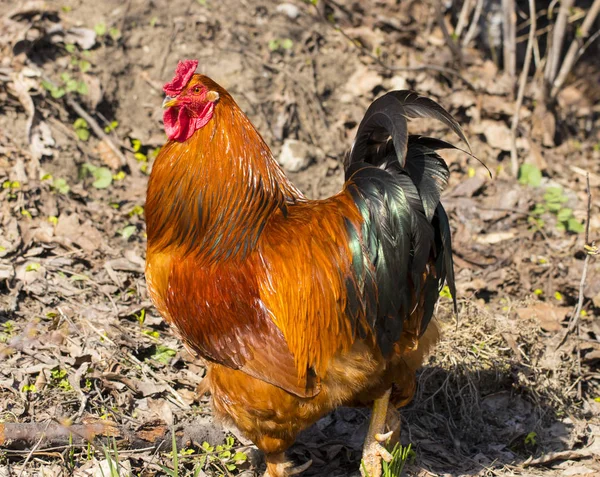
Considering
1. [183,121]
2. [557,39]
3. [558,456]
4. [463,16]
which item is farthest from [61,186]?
[557,39]

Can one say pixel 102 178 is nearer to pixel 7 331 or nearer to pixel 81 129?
pixel 81 129

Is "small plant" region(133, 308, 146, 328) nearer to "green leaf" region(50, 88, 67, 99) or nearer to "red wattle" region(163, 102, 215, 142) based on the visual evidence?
"red wattle" region(163, 102, 215, 142)

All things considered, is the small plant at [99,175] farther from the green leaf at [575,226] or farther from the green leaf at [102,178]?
the green leaf at [575,226]

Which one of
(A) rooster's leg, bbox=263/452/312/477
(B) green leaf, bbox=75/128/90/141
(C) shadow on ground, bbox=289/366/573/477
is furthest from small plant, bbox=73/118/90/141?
(A) rooster's leg, bbox=263/452/312/477

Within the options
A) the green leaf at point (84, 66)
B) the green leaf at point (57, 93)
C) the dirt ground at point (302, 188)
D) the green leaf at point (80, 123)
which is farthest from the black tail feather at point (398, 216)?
the green leaf at point (84, 66)

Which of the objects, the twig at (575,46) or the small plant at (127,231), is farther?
the twig at (575,46)

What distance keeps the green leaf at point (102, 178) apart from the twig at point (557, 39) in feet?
14.1

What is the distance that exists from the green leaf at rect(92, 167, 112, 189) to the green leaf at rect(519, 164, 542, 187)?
12.1ft

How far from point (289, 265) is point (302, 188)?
2.70 m

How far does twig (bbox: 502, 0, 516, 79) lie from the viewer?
22.6 ft

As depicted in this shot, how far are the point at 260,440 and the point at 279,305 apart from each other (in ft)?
2.37

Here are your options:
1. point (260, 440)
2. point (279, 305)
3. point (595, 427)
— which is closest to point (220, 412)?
point (260, 440)

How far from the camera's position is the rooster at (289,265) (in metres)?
3.28

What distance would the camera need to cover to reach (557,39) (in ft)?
22.5
